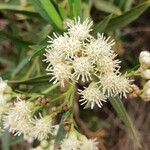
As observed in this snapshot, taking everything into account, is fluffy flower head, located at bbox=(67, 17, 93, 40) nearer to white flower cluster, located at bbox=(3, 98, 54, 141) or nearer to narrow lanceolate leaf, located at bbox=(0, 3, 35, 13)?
white flower cluster, located at bbox=(3, 98, 54, 141)

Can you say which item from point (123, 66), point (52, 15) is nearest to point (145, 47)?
point (123, 66)

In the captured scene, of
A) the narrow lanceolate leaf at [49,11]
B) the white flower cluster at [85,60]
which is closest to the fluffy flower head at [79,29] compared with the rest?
the white flower cluster at [85,60]

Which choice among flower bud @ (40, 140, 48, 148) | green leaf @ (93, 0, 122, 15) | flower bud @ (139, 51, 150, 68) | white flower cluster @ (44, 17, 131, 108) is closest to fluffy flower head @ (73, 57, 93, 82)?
white flower cluster @ (44, 17, 131, 108)

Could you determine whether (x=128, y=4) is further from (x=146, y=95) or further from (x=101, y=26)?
(x=146, y=95)

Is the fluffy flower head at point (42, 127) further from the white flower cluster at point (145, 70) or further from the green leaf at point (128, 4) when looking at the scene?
the green leaf at point (128, 4)

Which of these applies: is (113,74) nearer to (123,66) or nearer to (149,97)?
(149,97)
